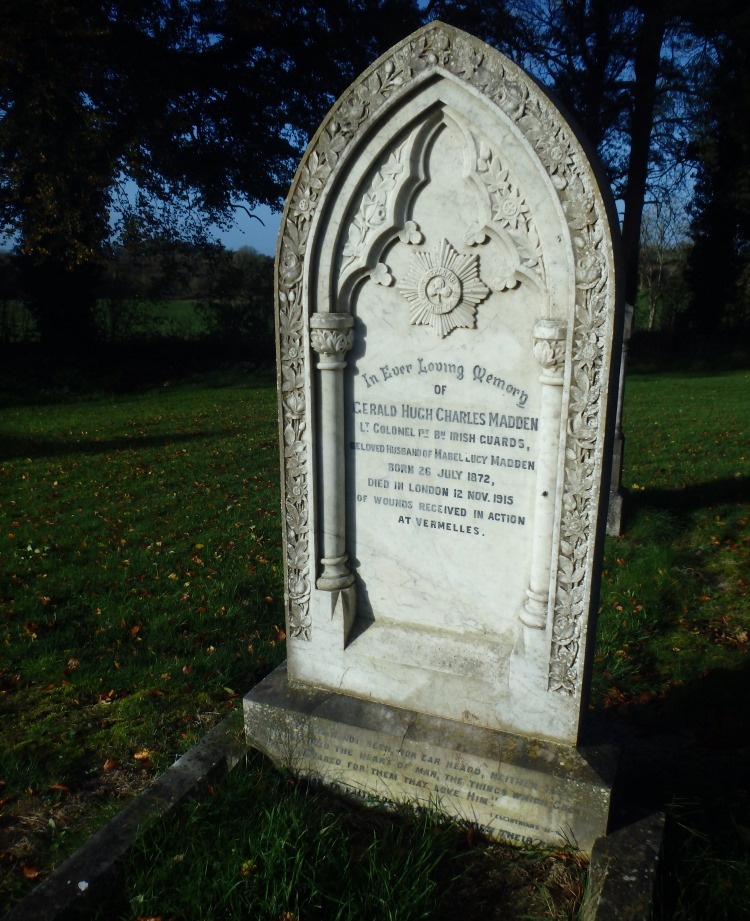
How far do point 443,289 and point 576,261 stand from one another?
0.57 metres

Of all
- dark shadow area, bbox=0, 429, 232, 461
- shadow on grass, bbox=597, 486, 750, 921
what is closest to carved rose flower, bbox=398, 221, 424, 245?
shadow on grass, bbox=597, 486, 750, 921

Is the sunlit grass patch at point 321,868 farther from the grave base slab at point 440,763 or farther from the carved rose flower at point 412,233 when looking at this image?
the carved rose flower at point 412,233

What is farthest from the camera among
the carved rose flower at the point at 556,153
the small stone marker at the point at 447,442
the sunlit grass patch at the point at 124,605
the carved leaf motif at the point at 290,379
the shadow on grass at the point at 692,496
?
the shadow on grass at the point at 692,496

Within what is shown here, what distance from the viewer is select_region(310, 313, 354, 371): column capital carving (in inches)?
126

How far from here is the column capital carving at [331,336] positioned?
3.19 m

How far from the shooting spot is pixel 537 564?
10.1ft

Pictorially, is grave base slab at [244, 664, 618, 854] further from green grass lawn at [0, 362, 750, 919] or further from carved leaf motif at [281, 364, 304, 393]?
carved leaf motif at [281, 364, 304, 393]

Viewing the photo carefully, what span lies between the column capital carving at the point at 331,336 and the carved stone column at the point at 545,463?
2.80 ft

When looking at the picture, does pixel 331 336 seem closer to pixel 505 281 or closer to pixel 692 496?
pixel 505 281

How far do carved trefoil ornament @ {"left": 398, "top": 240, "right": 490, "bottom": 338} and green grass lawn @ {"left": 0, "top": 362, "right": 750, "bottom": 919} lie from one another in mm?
2207

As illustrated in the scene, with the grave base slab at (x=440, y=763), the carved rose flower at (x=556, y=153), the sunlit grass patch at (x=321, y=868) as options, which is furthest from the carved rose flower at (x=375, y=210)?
the sunlit grass patch at (x=321, y=868)

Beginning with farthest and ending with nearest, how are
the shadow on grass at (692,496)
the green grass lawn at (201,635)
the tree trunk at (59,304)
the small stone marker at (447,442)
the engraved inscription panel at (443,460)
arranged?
the tree trunk at (59,304) < the shadow on grass at (692,496) < the green grass lawn at (201,635) < the engraved inscription panel at (443,460) < the small stone marker at (447,442)

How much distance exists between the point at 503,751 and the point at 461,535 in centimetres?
96

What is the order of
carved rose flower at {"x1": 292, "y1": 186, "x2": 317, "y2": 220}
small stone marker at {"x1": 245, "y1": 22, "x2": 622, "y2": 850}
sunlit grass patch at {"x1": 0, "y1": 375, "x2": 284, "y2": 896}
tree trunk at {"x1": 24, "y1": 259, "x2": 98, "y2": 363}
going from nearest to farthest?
small stone marker at {"x1": 245, "y1": 22, "x2": 622, "y2": 850}
carved rose flower at {"x1": 292, "y1": 186, "x2": 317, "y2": 220}
sunlit grass patch at {"x1": 0, "y1": 375, "x2": 284, "y2": 896}
tree trunk at {"x1": 24, "y1": 259, "x2": 98, "y2": 363}
